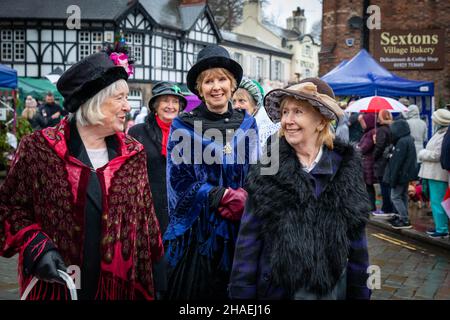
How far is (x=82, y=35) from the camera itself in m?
34.6

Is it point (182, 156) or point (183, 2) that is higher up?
point (183, 2)

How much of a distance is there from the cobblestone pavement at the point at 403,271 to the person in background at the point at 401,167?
72 centimetres

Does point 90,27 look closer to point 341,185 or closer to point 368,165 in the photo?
point 368,165

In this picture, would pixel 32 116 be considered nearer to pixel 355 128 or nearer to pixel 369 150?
pixel 355 128

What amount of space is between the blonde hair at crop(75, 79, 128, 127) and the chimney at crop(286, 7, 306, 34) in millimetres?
62775

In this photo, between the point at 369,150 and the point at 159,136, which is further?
the point at 369,150

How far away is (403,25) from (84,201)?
22.2 meters

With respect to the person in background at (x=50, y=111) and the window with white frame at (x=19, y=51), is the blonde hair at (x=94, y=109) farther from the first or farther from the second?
the window with white frame at (x=19, y=51)

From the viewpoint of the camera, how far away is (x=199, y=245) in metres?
3.53

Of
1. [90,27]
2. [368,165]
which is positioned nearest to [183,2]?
[90,27]

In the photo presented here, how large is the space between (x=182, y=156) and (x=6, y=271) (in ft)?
12.7

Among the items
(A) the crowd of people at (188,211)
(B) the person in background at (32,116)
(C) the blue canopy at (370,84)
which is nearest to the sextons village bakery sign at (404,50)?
(C) the blue canopy at (370,84)

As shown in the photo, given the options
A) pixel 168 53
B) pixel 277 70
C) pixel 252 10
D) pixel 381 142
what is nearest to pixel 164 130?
pixel 381 142

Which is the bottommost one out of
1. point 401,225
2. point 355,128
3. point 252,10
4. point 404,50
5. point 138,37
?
point 401,225
